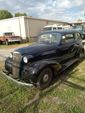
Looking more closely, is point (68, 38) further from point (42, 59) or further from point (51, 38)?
point (42, 59)

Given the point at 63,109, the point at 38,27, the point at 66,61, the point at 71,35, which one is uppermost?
the point at 38,27

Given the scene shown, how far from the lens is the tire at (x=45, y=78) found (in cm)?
489

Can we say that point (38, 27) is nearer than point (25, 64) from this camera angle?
No

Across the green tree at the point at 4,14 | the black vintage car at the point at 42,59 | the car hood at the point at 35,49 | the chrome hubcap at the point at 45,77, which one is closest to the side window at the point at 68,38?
the black vintage car at the point at 42,59

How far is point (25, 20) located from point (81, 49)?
1525 centimetres

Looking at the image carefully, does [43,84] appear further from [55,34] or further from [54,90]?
[55,34]

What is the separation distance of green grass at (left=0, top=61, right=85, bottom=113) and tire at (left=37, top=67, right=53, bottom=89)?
6.7 inches

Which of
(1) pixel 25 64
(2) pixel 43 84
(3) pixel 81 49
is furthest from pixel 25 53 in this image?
(3) pixel 81 49

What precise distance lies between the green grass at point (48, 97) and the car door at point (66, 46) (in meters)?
1.02

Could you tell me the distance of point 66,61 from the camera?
21.5 ft

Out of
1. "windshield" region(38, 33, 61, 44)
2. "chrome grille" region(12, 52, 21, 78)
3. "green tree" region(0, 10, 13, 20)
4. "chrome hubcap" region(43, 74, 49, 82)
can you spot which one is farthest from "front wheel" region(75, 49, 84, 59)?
"green tree" region(0, 10, 13, 20)

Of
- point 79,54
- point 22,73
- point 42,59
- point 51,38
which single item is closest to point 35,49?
point 42,59

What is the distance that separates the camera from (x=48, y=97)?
4504 mm

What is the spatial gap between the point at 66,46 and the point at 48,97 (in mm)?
2699
